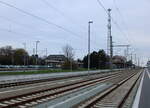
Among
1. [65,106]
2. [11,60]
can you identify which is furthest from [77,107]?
[11,60]

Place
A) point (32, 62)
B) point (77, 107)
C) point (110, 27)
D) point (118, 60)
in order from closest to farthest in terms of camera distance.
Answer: point (77, 107) → point (110, 27) → point (32, 62) → point (118, 60)

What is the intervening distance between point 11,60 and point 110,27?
63.6 meters

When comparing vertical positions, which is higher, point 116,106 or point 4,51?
point 4,51

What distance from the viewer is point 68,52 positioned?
138000 millimetres

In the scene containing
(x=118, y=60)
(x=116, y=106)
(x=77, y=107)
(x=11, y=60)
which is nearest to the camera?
(x=77, y=107)

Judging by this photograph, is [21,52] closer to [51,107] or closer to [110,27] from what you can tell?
[110,27]

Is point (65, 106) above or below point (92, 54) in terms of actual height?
below

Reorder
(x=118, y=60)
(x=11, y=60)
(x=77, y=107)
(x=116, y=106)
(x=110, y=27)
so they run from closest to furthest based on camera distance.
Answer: (x=77, y=107) → (x=116, y=106) → (x=110, y=27) → (x=11, y=60) → (x=118, y=60)

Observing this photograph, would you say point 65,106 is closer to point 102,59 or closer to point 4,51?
point 102,59

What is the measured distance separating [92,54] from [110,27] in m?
56.9

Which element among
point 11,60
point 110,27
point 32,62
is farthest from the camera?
point 32,62

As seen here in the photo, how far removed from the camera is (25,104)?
49.5 ft

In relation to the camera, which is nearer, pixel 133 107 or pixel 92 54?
pixel 133 107

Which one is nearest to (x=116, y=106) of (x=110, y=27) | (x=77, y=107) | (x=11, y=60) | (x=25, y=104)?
(x=77, y=107)
